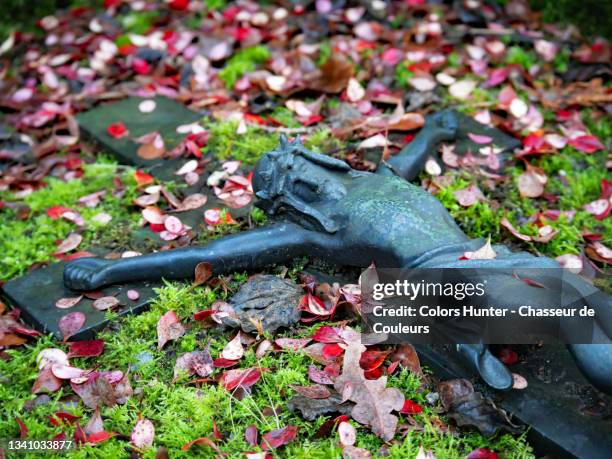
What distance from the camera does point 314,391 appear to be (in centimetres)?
278

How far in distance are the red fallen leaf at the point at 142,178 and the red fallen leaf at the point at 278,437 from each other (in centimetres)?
201

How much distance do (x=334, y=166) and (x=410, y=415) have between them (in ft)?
3.92

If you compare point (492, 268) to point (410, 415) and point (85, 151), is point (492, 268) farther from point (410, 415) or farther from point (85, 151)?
point (85, 151)

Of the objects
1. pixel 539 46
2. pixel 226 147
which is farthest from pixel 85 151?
pixel 539 46

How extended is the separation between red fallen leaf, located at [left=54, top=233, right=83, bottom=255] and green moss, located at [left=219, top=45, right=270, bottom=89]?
1.83 metres

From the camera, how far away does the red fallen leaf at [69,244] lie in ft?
12.3

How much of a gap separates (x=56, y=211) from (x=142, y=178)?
523 mm

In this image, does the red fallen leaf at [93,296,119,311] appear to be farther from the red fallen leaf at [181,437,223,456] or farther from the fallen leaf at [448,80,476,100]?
the fallen leaf at [448,80,476,100]

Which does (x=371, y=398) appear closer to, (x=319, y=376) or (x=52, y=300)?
(x=319, y=376)

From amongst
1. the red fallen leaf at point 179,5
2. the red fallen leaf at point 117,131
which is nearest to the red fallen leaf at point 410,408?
the red fallen leaf at point 117,131

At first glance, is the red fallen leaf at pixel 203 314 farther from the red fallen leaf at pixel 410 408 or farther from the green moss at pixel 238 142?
the green moss at pixel 238 142

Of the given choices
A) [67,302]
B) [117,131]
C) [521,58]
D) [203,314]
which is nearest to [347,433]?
[203,314]

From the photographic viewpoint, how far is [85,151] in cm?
472

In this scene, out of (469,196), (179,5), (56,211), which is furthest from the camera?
(179,5)
